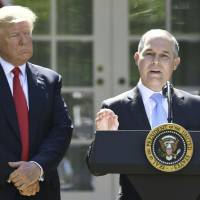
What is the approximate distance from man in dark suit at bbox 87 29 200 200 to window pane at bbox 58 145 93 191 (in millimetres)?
3358

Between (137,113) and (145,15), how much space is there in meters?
3.53

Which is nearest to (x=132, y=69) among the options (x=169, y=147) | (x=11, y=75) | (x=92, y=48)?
(x=92, y=48)

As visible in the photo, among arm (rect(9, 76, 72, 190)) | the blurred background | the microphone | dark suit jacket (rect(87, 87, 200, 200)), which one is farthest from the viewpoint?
the blurred background

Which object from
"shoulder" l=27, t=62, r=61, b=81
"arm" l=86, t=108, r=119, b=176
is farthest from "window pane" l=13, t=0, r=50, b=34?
"arm" l=86, t=108, r=119, b=176

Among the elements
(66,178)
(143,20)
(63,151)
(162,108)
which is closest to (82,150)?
(66,178)

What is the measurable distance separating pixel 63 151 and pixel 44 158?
0.18m

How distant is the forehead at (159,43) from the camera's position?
3.43 m

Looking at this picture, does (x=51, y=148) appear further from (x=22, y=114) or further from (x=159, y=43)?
(x=159, y=43)

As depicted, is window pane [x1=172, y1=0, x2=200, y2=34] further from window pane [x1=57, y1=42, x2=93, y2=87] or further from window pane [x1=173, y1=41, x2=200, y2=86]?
window pane [x1=57, y1=42, x2=93, y2=87]

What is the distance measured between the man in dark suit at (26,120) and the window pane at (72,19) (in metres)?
2.91

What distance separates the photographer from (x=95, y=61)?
6816 mm

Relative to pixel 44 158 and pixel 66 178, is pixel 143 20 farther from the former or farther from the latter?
pixel 44 158

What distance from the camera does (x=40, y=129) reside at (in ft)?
12.7

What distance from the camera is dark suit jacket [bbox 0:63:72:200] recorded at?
12.4 ft
